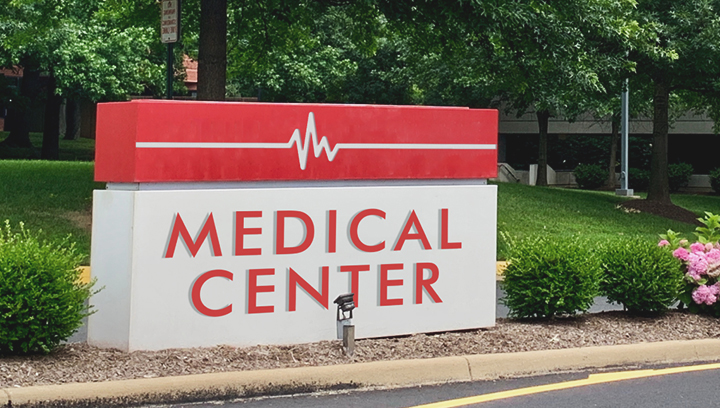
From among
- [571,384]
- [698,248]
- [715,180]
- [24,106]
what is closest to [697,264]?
[698,248]

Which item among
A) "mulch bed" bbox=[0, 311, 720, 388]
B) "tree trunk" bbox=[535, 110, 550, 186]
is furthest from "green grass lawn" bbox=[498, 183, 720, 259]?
"tree trunk" bbox=[535, 110, 550, 186]

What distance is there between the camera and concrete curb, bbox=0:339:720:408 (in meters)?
6.42

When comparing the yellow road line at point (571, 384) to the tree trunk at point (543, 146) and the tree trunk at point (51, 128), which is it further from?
the tree trunk at point (543, 146)

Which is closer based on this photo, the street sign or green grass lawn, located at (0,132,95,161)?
the street sign

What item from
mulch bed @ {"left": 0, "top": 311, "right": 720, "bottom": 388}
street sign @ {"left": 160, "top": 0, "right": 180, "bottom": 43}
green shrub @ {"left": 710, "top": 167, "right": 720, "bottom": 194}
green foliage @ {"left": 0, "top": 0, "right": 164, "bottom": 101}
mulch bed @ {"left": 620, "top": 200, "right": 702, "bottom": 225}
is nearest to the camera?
mulch bed @ {"left": 0, "top": 311, "right": 720, "bottom": 388}

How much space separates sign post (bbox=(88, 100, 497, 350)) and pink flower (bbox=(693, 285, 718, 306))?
204 centimetres

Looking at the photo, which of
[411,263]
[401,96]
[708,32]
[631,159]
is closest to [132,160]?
[411,263]

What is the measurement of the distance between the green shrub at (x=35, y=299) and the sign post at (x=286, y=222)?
1.44 ft

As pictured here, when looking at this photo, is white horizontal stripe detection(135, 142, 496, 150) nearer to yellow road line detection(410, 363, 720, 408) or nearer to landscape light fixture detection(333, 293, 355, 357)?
landscape light fixture detection(333, 293, 355, 357)

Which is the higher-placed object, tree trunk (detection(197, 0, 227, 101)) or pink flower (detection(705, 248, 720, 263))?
tree trunk (detection(197, 0, 227, 101))

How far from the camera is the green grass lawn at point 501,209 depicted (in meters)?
16.7

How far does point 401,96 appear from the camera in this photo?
43.7 metres

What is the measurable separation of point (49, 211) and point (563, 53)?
9101mm

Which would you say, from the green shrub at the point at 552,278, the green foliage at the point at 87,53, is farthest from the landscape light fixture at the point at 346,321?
the green foliage at the point at 87,53
